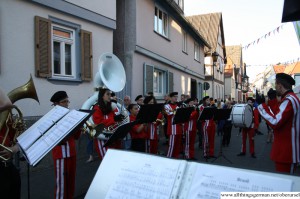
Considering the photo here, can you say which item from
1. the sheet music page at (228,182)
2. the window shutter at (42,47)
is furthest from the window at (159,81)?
the sheet music page at (228,182)

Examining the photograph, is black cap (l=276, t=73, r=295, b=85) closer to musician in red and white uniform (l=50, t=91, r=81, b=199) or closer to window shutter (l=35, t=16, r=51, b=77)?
musician in red and white uniform (l=50, t=91, r=81, b=199)

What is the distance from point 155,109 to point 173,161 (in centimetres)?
384

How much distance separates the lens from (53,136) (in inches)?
112

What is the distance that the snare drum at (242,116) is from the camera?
807 centimetres

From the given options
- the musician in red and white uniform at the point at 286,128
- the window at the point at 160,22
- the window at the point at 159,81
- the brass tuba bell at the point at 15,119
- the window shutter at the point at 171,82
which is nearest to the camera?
the brass tuba bell at the point at 15,119

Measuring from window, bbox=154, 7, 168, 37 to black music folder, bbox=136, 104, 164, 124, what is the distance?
815cm

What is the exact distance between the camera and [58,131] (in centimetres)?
290

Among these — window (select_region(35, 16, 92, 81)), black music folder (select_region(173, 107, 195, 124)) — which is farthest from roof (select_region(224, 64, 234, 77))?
black music folder (select_region(173, 107, 195, 124))

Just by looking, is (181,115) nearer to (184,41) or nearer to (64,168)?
(64,168)

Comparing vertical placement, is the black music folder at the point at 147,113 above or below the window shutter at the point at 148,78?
below

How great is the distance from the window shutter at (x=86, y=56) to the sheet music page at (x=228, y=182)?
6.79 m

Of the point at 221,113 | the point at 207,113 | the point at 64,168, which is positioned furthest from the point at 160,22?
the point at 64,168

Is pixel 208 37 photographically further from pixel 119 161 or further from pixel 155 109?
pixel 119 161

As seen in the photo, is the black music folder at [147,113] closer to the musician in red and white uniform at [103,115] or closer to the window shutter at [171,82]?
the musician in red and white uniform at [103,115]
